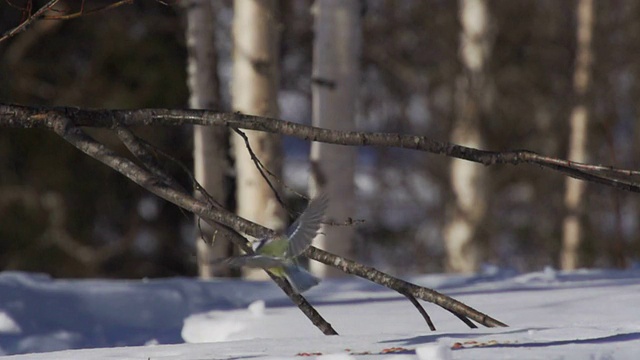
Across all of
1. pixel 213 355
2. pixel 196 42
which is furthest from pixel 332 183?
pixel 213 355

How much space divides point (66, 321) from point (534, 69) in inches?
479

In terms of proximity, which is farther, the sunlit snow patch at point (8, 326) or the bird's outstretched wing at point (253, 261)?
the sunlit snow patch at point (8, 326)

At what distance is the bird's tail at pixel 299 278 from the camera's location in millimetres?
2891

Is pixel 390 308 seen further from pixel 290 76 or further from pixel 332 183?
pixel 290 76

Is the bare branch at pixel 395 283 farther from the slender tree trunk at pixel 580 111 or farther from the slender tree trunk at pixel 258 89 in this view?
the slender tree trunk at pixel 580 111

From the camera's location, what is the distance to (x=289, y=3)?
1419cm

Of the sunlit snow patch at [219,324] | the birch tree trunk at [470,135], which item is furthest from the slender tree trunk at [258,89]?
the birch tree trunk at [470,135]

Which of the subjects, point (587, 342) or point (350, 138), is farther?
point (350, 138)

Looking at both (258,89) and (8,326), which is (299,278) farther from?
(258,89)

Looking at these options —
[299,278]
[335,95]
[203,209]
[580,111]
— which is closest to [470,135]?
[580,111]

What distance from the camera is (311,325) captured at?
446cm

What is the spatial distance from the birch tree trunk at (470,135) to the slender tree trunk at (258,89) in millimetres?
3095

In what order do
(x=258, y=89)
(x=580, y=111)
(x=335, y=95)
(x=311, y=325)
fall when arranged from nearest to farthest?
(x=311, y=325) → (x=335, y=95) → (x=258, y=89) → (x=580, y=111)

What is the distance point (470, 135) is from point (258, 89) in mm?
3232
